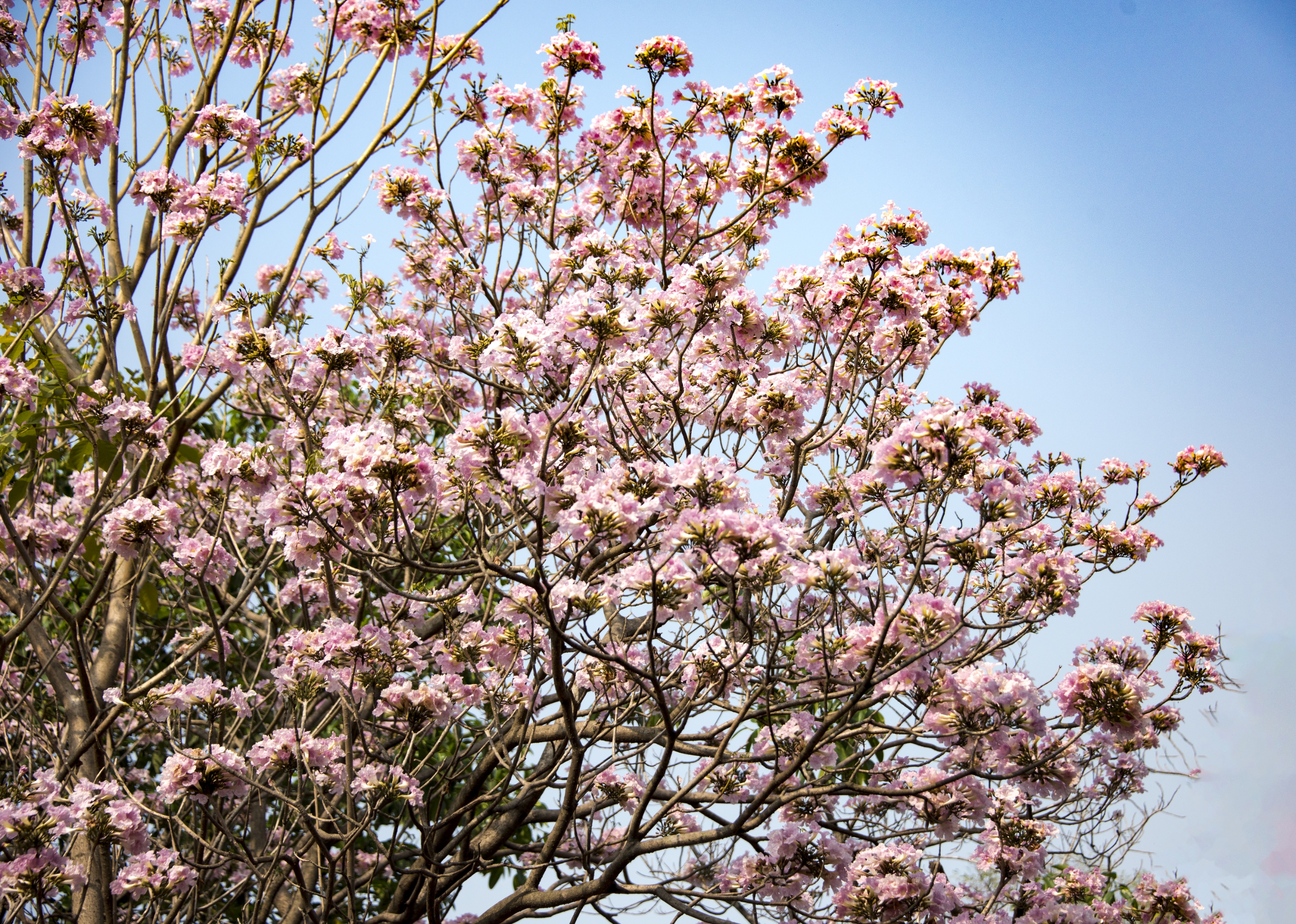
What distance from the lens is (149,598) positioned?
4.70 m

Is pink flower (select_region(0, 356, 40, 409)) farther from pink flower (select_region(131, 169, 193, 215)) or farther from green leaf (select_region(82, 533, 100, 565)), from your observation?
pink flower (select_region(131, 169, 193, 215))

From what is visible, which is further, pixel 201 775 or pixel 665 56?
pixel 665 56

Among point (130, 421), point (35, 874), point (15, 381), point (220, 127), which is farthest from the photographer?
point (220, 127)

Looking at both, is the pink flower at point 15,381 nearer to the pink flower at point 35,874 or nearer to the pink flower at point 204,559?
the pink flower at point 204,559

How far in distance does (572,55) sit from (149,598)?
3736 mm

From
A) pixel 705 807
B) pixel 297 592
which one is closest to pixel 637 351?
pixel 705 807

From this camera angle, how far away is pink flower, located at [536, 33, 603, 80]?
17.7 feet

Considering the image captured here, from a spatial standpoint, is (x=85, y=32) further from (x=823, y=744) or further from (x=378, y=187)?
(x=823, y=744)

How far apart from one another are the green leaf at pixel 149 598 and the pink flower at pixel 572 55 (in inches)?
143

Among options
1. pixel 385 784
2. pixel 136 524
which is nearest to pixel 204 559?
pixel 136 524

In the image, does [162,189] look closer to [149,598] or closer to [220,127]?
[220,127]

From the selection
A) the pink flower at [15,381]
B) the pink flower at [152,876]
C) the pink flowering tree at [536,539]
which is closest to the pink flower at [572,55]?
the pink flowering tree at [536,539]

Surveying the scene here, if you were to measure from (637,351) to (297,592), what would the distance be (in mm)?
2614

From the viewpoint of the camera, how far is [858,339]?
4.89 meters
